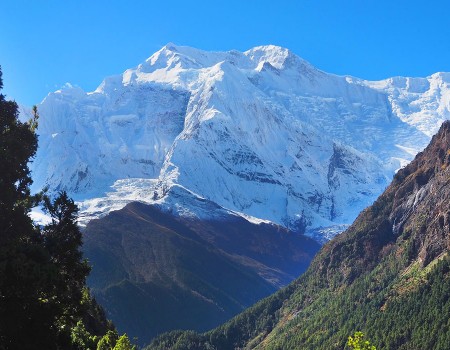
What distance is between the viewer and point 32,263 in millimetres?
43312

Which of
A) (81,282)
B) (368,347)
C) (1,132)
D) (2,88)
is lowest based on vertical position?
(368,347)

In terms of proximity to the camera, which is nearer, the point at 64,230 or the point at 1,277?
the point at 1,277

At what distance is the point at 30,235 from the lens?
5075cm

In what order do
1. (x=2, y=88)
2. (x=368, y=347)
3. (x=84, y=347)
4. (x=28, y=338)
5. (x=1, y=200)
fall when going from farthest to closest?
(x=2, y=88)
(x=1, y=200)
(x=84, y=347)
(x=28, y=338)
(x=368, y=347)

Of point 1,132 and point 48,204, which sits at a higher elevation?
point 1,132

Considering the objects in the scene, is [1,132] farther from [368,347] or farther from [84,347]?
[368,347]

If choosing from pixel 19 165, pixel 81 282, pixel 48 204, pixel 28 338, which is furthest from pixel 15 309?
pixel 19 165

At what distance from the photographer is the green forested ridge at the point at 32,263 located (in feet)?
141

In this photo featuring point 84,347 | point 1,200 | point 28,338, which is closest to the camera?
point 28,338

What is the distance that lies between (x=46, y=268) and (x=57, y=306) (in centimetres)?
356

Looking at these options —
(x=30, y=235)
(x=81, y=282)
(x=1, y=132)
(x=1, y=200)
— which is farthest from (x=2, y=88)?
(x=81, y=282)

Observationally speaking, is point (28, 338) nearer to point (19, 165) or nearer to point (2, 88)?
point (19, 165)

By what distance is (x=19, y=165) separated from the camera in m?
54.7

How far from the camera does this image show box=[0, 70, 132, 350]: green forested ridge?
43.1 m
